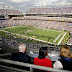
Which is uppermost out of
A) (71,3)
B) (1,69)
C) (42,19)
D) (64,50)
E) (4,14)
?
(71,3)

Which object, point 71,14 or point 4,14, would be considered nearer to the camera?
point 71,14

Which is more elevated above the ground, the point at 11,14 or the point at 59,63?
the point at 11,14

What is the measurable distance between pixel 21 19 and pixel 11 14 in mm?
8120

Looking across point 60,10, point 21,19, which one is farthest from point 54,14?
point 21,19

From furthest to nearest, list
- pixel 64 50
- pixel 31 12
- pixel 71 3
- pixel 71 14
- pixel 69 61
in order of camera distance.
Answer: pixel 31 12
pixel 71 3
pixel 71 14
pixel 64 50
pixel 69 61

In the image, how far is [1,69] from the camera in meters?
1.83

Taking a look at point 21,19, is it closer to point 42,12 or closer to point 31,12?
point 31,12

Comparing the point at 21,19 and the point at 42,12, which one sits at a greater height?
the point at 42,12

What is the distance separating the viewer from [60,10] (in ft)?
151

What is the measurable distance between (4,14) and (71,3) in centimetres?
3534

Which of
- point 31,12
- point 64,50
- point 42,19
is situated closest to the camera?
point 64,50

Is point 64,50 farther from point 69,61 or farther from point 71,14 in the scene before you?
point 71,14

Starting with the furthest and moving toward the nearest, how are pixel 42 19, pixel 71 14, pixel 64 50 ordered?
pixel 42 19
pixel 71 14
pixel 64 50

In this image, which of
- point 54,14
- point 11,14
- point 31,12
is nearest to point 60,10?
point 54,14
